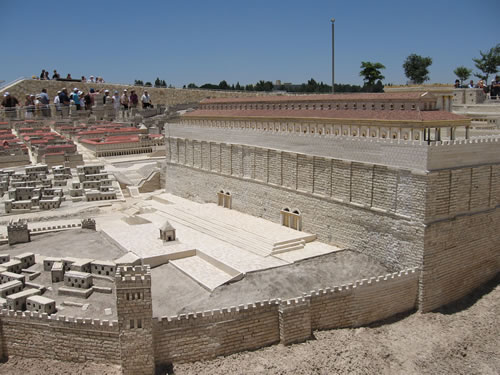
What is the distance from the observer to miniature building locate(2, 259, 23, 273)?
19992 mm

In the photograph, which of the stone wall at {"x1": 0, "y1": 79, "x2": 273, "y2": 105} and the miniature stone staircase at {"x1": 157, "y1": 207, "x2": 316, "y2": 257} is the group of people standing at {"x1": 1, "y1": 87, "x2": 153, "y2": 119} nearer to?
the stone wall at {"x1": 0, "y1": 79, "x2": 273, "y2": 105}

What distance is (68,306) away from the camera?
17.3 metres

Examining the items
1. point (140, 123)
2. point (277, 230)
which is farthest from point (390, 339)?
point (140, 123)

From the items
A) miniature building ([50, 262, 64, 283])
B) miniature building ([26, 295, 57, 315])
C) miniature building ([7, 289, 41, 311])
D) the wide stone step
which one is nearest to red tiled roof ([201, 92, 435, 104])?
the wide stone step

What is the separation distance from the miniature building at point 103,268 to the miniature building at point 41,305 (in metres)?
2.82

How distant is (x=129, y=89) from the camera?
6931cm

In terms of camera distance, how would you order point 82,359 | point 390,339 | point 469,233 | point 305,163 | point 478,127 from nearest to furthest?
point 82,359
point 390,339
point 469,233
point 305,163
point 478,127

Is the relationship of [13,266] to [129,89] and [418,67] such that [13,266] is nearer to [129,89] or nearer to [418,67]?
[418,67]

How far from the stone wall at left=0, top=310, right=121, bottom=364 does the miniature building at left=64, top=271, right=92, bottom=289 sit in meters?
2.97

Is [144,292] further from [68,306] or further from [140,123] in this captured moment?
[140,123]

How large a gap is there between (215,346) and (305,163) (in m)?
10.1

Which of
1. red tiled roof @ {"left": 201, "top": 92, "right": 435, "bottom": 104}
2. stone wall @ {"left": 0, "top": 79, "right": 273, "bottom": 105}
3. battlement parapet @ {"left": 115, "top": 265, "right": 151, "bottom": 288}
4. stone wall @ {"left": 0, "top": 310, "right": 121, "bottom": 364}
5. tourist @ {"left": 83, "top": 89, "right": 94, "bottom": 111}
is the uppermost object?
stone wall @ {"left": 0, "top": 79, "right": 273, "bottom": 105}

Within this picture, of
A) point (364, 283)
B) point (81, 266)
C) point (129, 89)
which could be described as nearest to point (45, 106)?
point (129, 89)

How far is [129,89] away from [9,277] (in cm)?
5363
